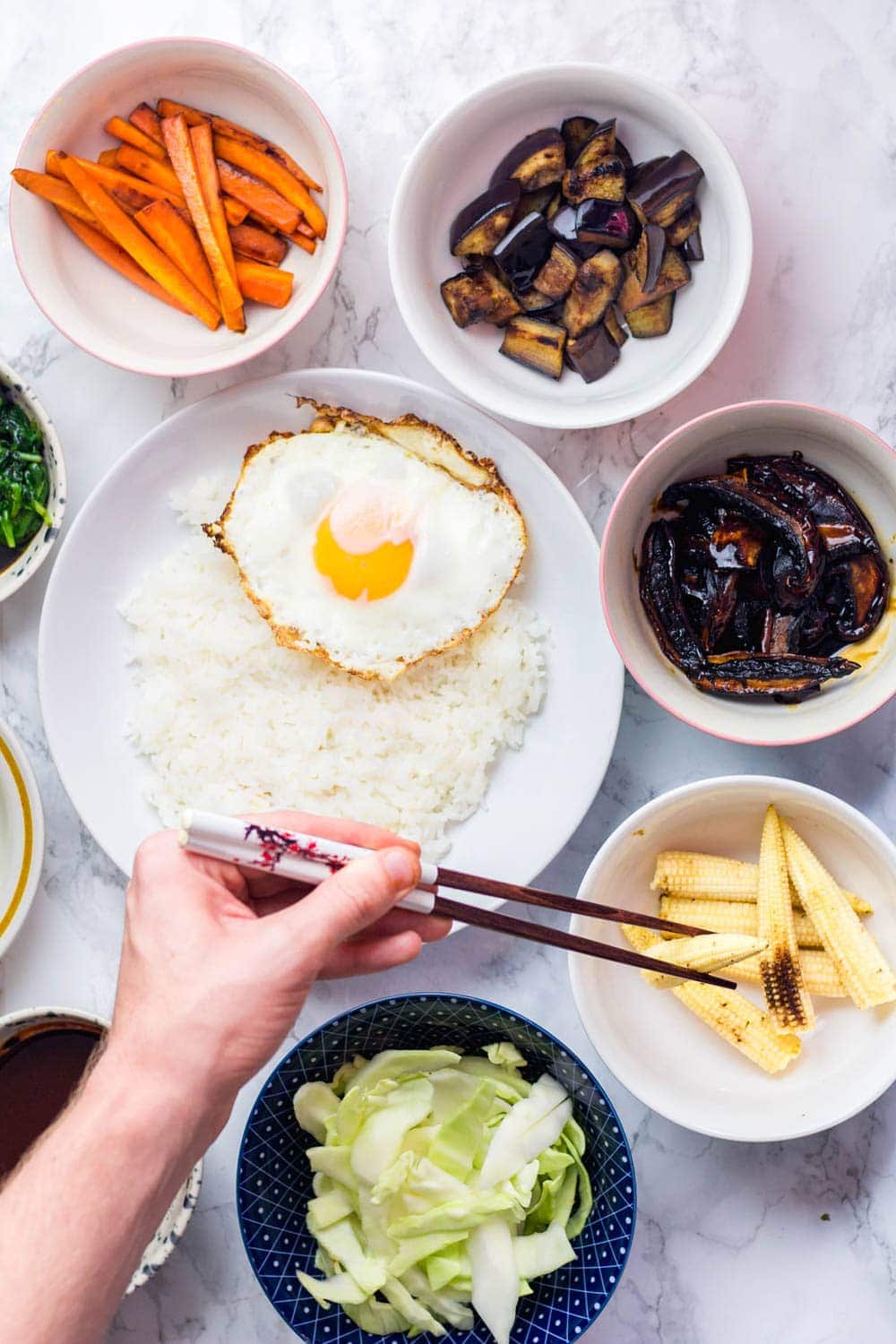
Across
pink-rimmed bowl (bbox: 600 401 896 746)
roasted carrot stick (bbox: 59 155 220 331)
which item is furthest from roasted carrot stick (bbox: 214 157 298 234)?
pink-rimmed bowl (bbox: 600 401 896 746)

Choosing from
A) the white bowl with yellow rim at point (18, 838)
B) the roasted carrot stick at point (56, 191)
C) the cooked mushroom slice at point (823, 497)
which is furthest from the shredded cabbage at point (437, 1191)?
the roasted carrot stick at point (56, 191)

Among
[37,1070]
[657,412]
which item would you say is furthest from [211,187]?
[37,1070]

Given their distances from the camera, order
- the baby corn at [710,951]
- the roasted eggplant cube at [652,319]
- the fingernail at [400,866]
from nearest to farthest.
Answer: the fingernail at [400,866] < the baby corn at [710,951] < the roasted eggplant cube at [652,319]

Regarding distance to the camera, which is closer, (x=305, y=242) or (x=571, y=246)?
(x=571, y=246)

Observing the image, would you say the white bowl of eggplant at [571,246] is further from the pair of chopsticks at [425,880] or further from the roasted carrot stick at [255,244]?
the pair of chopsticks at [425,880]

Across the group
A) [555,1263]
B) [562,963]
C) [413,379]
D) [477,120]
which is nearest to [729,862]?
[562,963]

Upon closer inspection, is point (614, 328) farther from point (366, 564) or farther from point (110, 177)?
point (110, 177)
